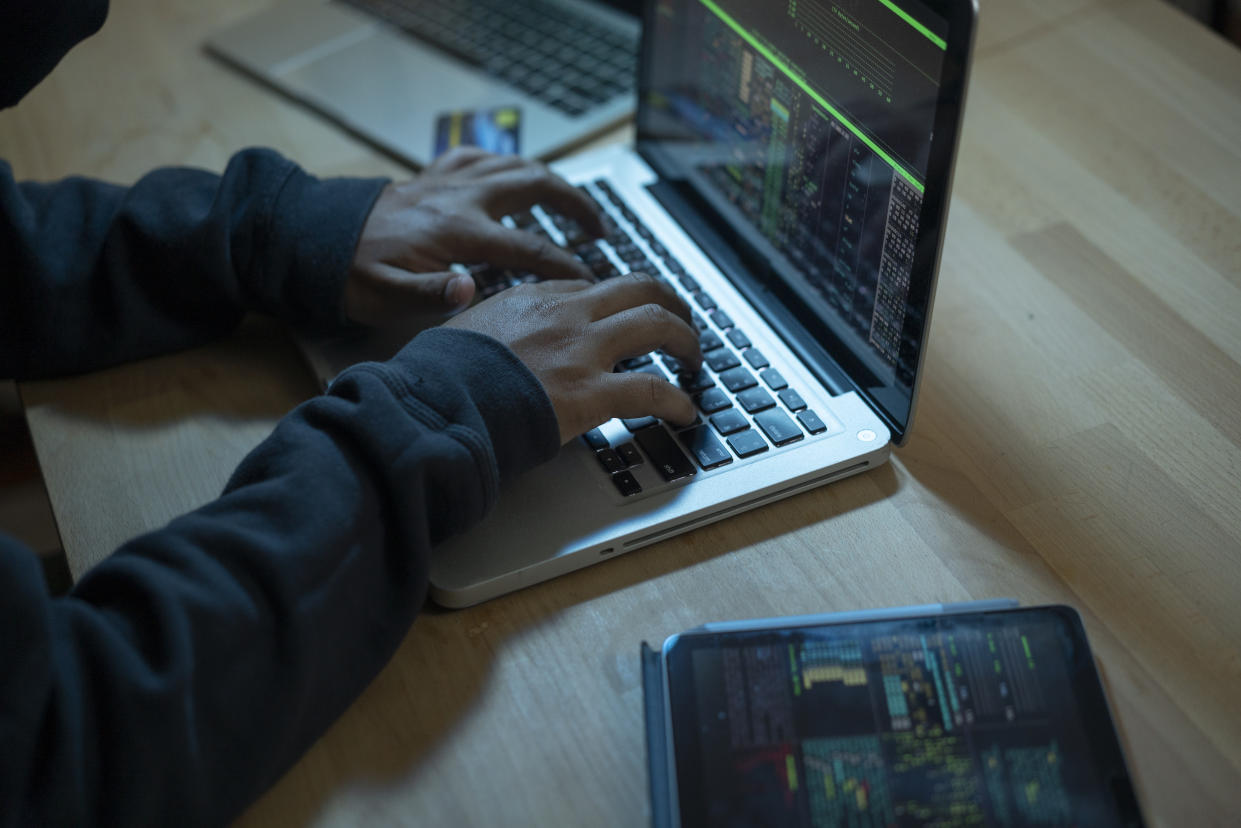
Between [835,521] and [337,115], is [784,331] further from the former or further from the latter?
[337,115]

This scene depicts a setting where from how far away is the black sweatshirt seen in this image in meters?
0.48

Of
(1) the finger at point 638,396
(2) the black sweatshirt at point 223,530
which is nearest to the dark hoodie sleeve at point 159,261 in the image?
(2) the black sweatshirt at point 223,530

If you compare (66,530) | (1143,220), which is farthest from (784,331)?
(66,530)

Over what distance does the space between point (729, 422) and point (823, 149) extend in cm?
19

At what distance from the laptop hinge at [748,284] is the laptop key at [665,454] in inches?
5.0

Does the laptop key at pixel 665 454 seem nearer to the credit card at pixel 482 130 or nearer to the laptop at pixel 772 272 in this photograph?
the laptop at pixel 772 272

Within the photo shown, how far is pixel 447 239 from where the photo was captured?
30.6 inches

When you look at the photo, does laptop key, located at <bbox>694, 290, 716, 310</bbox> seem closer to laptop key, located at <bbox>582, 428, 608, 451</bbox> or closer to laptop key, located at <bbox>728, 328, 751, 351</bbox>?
laptop key, located at <bbox>728, 328, 751, 351</bbox>

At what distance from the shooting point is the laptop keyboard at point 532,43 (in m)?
1.03

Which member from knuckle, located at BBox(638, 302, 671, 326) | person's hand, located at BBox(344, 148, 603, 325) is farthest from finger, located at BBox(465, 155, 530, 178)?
knuckle, located at BBox(638, 302, 671, 326)

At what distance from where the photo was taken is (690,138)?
2.82 feet

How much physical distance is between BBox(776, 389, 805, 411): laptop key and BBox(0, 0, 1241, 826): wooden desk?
0.20 feet

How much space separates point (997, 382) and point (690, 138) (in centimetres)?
32

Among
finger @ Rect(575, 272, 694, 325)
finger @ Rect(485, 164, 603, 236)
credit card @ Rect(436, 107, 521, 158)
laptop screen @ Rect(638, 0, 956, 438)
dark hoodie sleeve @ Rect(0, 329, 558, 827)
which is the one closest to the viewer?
dark hoodie sleeve @ Rect(0, 329, 558, 827)
